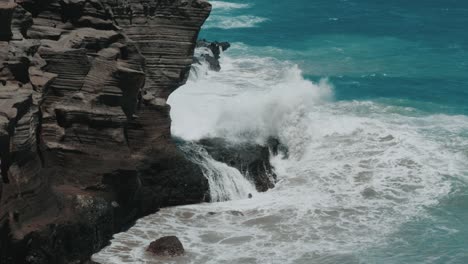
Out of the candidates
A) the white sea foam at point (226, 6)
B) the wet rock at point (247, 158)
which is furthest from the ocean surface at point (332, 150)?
the white sea foam at point (226, 6)

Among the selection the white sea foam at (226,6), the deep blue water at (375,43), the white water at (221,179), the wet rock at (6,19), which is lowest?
the white water at (221,179)

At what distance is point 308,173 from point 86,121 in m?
12.2

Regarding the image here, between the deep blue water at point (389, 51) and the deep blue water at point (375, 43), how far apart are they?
7 centimetres

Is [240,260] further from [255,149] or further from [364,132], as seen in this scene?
[364,132]

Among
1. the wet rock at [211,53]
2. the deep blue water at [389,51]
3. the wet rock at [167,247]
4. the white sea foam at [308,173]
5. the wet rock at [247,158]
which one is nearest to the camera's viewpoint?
the wet rock at [167,247]

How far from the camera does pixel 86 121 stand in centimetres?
2794

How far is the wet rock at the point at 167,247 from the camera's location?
27684mm

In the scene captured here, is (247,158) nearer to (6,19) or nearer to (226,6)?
(6,19)

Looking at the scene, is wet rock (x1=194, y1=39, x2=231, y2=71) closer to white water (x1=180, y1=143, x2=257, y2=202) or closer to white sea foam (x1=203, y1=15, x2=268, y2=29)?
white sea foam (x1=203, y1=15, x2=268, y2=29)

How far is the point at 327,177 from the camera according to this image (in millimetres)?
36438

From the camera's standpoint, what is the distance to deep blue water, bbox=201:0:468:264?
32594 mm

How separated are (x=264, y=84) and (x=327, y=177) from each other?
1554 cm

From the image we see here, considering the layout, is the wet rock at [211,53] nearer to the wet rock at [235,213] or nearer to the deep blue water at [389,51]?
the deep blue water at [389,51]

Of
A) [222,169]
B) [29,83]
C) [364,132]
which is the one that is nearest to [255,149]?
[222,169]
